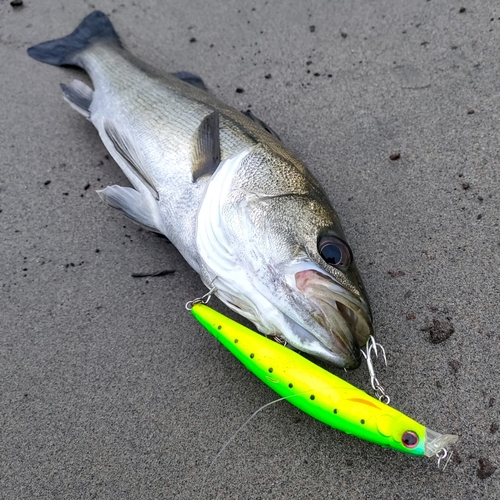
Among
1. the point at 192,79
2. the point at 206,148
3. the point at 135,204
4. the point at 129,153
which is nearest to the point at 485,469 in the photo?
the point at 206,148

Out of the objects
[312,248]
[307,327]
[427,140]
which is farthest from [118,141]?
[427,140]

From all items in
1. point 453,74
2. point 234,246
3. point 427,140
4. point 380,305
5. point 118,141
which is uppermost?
point 453,74

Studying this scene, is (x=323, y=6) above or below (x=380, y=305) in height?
above

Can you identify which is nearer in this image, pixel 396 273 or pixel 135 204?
pixel 396 273

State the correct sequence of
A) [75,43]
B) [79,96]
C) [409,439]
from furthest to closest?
[75,43] → [79,96] → [409,439]

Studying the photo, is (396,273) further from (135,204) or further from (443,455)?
(135,204)

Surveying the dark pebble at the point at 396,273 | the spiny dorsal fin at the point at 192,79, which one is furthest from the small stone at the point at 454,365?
the spiny dorsal fin at the point at 192,79

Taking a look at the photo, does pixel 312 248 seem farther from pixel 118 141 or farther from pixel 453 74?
pixel 453 74
